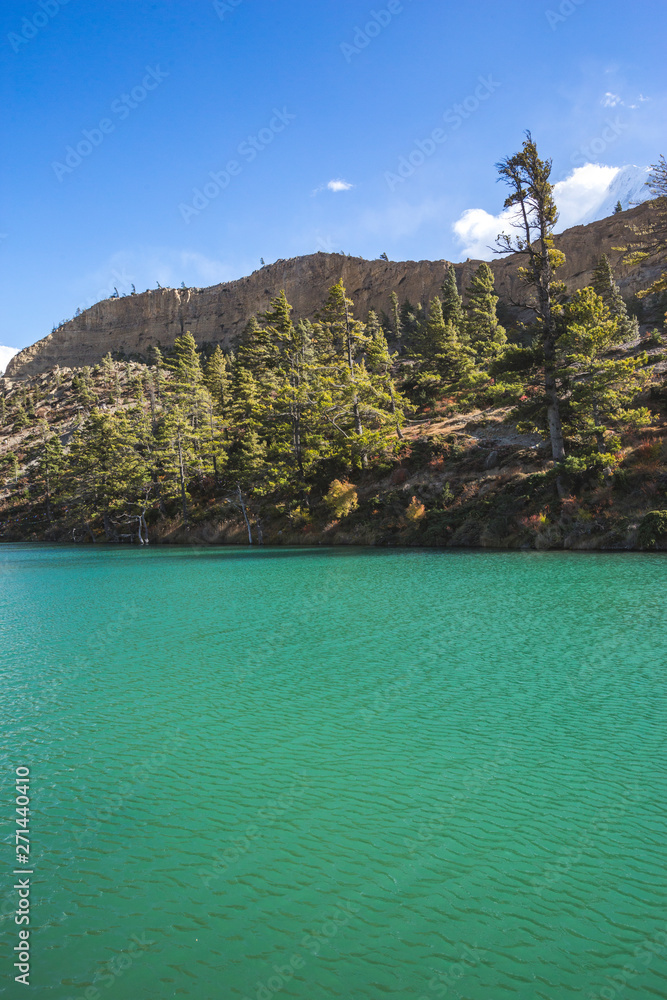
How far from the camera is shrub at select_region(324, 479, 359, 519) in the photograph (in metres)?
36.2

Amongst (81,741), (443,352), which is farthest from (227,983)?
(443,352)

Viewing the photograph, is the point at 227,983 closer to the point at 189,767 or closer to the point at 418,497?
the point at 189,767

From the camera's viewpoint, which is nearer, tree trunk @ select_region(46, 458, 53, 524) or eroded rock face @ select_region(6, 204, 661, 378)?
tree trunk @ select_region(46, 458, 53, 524)

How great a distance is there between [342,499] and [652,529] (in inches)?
716

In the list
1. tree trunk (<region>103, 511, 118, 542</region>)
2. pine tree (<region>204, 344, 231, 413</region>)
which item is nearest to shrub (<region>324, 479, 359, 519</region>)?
pine tree (<region>204, 344, 231, 413</region>)

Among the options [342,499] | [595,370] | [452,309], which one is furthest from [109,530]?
[595,370]

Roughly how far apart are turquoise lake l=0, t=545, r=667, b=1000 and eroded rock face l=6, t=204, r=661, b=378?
278ft

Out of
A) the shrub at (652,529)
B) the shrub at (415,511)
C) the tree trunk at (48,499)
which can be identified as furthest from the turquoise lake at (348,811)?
the tree trunk at (48,499)

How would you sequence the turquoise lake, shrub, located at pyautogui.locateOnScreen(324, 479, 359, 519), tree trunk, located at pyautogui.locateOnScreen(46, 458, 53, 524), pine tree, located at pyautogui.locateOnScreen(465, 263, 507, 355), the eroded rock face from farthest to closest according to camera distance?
the eroded rock face → tree trunk, located at pyautogui.locateOnScreen(46, 458, 53, 524) → pine tree, located at pyautogui.locateOnScreen(465, 263, 507, 355) → shrub, located at pyautogui.locateOnScreen(324, 479, 359, 519) → the turquoise lake

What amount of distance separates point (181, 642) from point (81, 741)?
529 centimetres

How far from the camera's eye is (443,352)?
54719 mm

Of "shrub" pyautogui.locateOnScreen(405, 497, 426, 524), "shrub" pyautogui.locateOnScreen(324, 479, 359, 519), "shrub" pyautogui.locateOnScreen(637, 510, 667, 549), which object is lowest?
"shrub" pyautogui.locateOnScreen(637, 510, 667, 549)

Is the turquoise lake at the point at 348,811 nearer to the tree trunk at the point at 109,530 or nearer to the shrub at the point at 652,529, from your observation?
the shrub at the point at 652,529

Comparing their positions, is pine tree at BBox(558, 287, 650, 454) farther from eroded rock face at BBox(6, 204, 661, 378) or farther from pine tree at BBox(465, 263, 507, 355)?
eroded rock face at BBox(6, 204, 661, 378)
